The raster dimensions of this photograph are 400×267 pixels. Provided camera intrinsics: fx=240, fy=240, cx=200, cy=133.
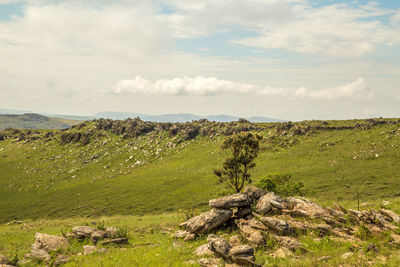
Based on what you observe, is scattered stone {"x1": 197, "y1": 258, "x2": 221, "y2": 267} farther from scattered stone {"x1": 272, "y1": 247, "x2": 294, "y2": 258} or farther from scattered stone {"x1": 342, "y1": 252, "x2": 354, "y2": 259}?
scattered stone {"x1": 342, "y1": 252, "x2": 354, "y2": 259}

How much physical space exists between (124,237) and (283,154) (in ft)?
302

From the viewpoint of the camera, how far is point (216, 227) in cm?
2578

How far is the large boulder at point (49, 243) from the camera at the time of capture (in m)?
24.2

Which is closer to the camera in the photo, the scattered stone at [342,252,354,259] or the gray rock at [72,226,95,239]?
the scattered stone at [342,252,354,259]

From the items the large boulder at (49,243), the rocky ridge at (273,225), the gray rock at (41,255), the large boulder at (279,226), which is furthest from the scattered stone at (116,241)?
the large boulder at (279,226)

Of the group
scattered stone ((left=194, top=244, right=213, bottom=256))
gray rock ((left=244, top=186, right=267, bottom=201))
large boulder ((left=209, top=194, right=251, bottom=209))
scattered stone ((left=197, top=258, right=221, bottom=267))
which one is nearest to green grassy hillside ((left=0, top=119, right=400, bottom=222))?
gray rock ((left=244, top=186, right=267, bottom=201))

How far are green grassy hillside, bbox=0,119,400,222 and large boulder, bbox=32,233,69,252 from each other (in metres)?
42.1

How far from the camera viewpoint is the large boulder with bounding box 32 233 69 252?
79.3 feet

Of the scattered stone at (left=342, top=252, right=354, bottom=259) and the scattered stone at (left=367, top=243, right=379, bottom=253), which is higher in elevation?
the scattered stone at (left=367, top=243, right=379, bottom=253)

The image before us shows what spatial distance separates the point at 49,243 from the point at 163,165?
93523 millimetres

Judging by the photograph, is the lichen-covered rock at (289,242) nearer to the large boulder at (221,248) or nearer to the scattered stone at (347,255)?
the scattered stone at (347,255)

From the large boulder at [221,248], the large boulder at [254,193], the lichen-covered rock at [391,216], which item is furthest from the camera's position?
the large boulder at [254,193]

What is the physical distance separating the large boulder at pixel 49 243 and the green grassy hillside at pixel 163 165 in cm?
4207

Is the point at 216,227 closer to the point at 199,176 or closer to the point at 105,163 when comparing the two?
the point at 199,176
